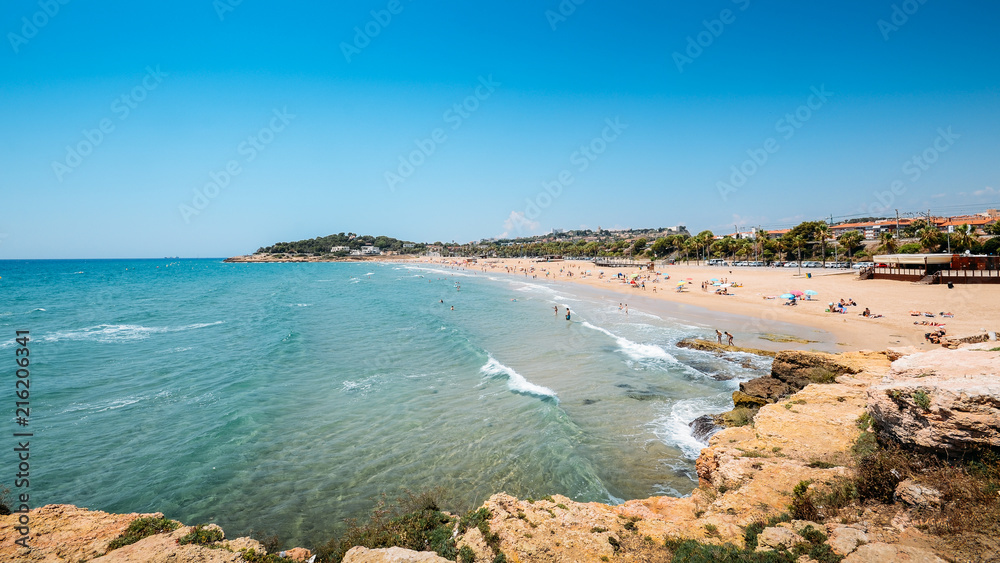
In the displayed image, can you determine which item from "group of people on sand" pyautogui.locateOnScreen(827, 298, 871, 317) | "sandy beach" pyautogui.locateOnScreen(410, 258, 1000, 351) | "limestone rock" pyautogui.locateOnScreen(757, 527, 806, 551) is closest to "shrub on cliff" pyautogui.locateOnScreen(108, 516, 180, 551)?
"limestone rock" pyautogui.locateOnScreen(757, 527, 806, 551)

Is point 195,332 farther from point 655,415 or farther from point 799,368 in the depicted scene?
point 799,368

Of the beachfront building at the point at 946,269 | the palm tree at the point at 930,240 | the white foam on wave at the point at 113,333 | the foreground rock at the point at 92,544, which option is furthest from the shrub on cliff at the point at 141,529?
the palm tree at the point at 930,240

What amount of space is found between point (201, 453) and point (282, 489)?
13.0 ft

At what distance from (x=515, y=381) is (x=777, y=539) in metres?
13.6

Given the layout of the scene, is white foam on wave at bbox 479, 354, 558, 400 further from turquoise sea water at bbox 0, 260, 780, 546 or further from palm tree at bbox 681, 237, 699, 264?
palm tree at bbox 681, 237, 699, 264

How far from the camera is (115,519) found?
299 inches

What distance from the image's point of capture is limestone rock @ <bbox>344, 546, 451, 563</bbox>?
19.5ft

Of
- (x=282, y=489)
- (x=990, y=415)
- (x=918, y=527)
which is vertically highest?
(x=990, y=415)

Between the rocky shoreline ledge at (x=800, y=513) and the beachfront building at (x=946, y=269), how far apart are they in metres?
42.6

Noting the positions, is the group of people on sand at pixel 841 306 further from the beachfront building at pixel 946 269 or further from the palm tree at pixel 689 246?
the palm tree at pixel 689 246

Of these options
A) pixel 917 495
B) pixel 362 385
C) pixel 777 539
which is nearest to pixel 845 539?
pixel 777 539

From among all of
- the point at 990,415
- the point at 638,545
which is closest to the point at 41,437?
the point at 638,545

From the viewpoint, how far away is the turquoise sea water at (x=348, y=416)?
10.6 m

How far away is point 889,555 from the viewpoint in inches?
194
